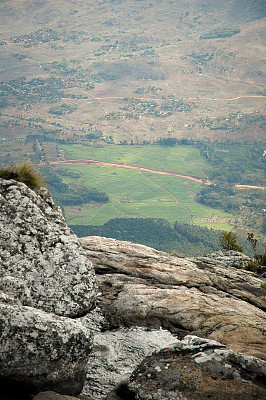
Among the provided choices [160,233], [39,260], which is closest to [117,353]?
[39,260]

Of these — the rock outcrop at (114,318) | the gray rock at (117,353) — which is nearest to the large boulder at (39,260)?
the rock outcrop at (114,318)

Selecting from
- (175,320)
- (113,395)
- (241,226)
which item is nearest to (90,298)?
(175,320)

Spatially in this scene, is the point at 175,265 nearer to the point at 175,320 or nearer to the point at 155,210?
the point at 175,320

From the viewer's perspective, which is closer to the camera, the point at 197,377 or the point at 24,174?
the point at 197,377

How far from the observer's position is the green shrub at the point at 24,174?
16719mm

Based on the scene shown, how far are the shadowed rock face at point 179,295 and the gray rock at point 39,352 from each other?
14.5ft

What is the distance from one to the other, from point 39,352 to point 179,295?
26.2 feet

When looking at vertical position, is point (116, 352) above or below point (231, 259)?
above

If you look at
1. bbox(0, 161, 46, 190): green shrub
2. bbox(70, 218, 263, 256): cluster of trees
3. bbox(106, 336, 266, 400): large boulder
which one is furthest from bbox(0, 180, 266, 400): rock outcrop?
bbox(70, 218, 263, 256): cluster of trees

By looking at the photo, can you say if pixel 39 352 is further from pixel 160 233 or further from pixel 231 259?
pixel 160 233

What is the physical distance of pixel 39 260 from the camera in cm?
1466

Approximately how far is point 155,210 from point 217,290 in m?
178

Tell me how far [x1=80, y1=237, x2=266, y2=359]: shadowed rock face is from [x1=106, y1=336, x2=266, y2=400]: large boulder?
→ 174 centimetres

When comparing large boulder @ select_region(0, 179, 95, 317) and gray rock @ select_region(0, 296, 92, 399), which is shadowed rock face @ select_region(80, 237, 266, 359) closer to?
large boulder @ select_region(0, 179, 95, 317)
